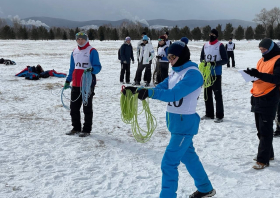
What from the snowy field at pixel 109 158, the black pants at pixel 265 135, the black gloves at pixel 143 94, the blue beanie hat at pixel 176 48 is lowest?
the snowy field at pixel 109 158

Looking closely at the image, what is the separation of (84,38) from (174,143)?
313 cm

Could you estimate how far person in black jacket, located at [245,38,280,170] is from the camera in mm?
3508

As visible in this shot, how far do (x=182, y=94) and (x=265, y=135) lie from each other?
1.93 metres

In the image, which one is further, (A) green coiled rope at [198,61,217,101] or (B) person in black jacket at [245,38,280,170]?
(A) green coiled rope at [198,61,217,101]

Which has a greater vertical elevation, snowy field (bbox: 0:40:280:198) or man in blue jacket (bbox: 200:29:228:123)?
man in blue jacket (bbox: 200:29:228:123)

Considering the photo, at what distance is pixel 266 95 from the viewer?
3.64m

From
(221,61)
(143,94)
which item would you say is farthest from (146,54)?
(143,94)

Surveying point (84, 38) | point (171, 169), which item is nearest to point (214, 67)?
point (84, 38)

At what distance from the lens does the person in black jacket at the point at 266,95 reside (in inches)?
138

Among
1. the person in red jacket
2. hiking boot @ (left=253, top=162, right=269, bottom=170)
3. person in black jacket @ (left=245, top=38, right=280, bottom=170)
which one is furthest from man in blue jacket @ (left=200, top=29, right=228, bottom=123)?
the person in red jacket

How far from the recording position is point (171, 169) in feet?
8.76

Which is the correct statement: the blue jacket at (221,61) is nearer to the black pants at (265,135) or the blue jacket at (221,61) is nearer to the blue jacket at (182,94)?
the black pants at (265,135)

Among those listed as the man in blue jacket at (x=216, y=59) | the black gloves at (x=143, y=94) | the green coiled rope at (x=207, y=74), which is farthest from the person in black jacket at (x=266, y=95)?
the man in blue jacket at (x=216, y=59)

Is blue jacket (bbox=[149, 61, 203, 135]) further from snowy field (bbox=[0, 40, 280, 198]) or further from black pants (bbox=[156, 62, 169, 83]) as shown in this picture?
black pants (bbox=[156, 62, 169, 83])
